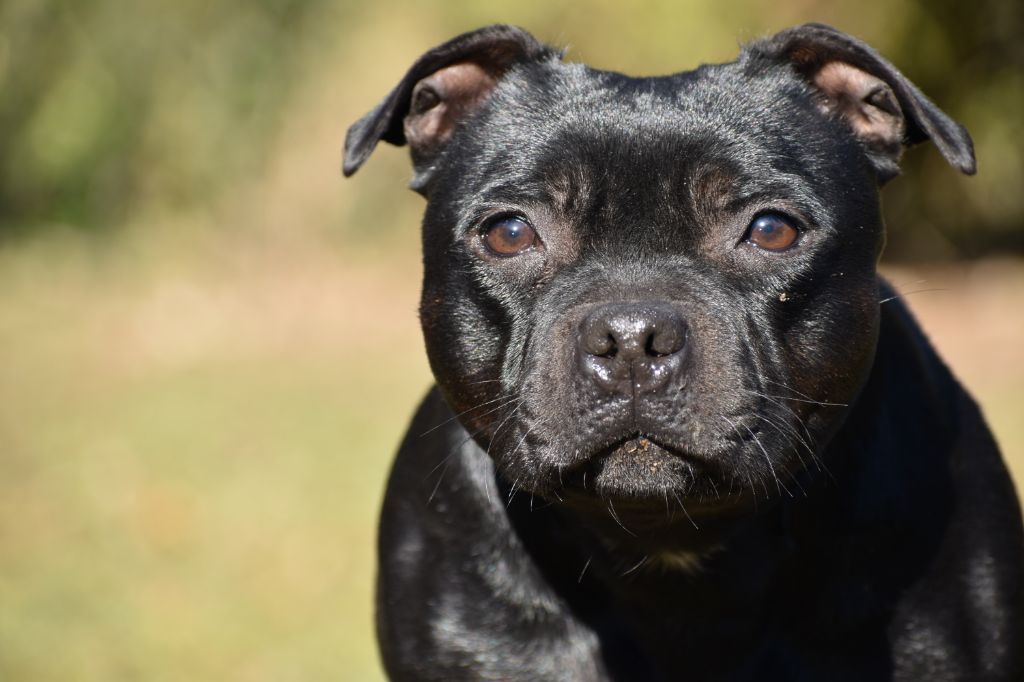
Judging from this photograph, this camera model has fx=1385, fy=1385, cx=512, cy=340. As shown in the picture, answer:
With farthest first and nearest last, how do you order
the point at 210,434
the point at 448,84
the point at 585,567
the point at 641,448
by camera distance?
the point at 210,434 < the point at 448,84 < the point at 585,567 < the point at 641,448

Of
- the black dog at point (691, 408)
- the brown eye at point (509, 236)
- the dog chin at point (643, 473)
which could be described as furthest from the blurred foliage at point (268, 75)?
the dog chin at point (643, 473)

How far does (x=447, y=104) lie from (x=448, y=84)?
0.07 metres

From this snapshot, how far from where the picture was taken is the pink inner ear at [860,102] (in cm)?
403

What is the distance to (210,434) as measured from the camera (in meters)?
9.53

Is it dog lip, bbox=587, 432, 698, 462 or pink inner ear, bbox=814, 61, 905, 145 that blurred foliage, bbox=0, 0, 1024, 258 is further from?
dog lip, bbox=587, 432, 698, 462

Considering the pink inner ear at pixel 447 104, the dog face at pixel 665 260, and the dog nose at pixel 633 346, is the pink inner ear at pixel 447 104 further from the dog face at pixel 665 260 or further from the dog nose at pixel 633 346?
the dog nose at pixel 633 346

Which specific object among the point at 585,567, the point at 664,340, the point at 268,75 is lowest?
the point at 585,567

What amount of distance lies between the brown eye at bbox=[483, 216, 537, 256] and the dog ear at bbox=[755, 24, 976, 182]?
0.96 metres

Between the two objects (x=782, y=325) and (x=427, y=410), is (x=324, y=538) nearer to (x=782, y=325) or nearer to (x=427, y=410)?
(x=427, y=410)

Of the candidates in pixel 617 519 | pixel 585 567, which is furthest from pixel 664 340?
pixel 585 567

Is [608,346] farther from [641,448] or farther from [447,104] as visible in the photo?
[447,104]

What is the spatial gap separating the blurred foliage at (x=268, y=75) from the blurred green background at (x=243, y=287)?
27mm

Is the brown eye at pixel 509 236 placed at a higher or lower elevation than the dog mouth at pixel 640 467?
higher

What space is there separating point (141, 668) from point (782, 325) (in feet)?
12.0
